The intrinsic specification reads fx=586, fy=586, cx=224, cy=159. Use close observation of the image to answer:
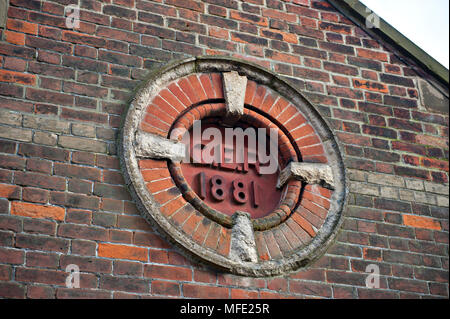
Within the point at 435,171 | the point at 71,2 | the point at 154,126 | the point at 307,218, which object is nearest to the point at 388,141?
the point at 435,171

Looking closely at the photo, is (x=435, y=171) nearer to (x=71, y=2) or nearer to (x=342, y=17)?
(x=342, y=17)

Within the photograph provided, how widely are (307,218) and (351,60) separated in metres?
1.42

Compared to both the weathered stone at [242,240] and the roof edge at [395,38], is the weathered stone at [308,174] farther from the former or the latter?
the roof edge at [395,38]

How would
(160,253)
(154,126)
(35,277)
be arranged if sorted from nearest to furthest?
(35,277) < (160,253) < (154,126)

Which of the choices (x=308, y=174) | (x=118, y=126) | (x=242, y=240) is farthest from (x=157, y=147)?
(x=308, y=174)

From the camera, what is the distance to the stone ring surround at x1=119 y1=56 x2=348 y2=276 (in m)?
3.38

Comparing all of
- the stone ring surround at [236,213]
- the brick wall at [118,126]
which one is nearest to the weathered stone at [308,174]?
the stone ring surround at [236,213]

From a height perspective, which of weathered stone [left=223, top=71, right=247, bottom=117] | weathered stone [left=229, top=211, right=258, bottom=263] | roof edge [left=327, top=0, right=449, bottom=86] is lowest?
weathered stone [left=229, top=211, right=258, bottom=263]

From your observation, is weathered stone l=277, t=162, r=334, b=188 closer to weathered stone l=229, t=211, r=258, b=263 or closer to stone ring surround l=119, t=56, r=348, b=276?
stone ring surround l=119, t=56, r=348, b=276

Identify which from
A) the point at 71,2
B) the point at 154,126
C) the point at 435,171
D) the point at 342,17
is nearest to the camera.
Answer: the point at 154,126

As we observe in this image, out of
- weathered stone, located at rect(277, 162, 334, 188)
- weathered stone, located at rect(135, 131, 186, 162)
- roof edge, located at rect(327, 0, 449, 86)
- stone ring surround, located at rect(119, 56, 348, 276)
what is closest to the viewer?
stone ring surround, located at rect(119, 56, 348, 276)

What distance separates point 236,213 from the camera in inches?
140

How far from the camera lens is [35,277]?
2959 millimetres

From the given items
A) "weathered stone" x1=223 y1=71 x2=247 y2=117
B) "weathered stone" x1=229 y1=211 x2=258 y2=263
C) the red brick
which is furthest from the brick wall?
"weathered stone" x1=223 y1=71 x2=247 y2=117
